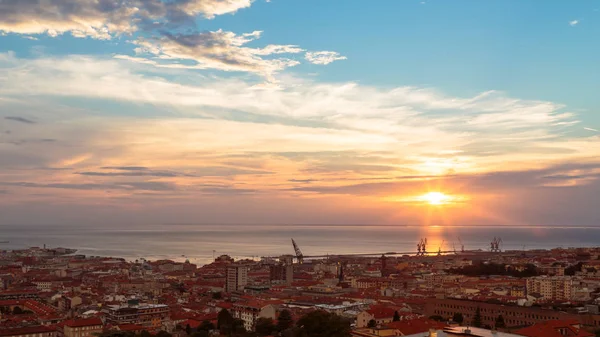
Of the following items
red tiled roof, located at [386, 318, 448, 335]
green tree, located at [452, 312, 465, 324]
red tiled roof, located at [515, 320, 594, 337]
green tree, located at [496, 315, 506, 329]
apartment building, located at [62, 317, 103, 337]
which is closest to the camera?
red tiled roof, located at [515, 320, 594, 337]

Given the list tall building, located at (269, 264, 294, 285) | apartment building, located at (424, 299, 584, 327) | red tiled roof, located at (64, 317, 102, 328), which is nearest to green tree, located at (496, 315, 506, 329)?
apartment building, located at (424, 299, 584, 327)

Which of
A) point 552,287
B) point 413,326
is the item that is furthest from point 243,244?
point 413,326

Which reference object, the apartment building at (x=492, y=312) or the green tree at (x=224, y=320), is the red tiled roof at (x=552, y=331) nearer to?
the apartment building at (x=492, y=312)

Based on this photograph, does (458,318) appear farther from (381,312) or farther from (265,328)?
(265,328)

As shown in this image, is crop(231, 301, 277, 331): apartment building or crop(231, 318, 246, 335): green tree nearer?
crop(231, 318, 246, 335): green tree

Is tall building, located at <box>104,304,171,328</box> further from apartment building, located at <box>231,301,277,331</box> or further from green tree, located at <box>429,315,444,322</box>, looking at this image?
green tree, located at <box>429,315,444,322</box>

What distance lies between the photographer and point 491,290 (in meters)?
25.7

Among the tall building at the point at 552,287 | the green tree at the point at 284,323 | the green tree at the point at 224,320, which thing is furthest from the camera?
the tall building at the point at 552,287

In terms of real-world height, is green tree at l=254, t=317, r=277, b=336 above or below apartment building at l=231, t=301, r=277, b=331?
above

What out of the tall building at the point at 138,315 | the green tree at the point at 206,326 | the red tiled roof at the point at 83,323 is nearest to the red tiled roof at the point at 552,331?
the green tree at the point at 206,326

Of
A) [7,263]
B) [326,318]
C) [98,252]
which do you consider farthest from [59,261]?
[326,318]

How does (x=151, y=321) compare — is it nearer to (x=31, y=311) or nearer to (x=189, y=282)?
(x=31, y=311)

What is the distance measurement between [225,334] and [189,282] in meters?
19.8

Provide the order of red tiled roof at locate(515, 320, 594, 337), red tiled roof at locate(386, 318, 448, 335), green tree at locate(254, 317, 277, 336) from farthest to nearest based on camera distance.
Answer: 1. green tree at locate(254, 317, 277, 336)
2. red tiled roof at locate(386, 318, 448, 335)
3. red tiled roof at locate(515, 320, 594, 337)
